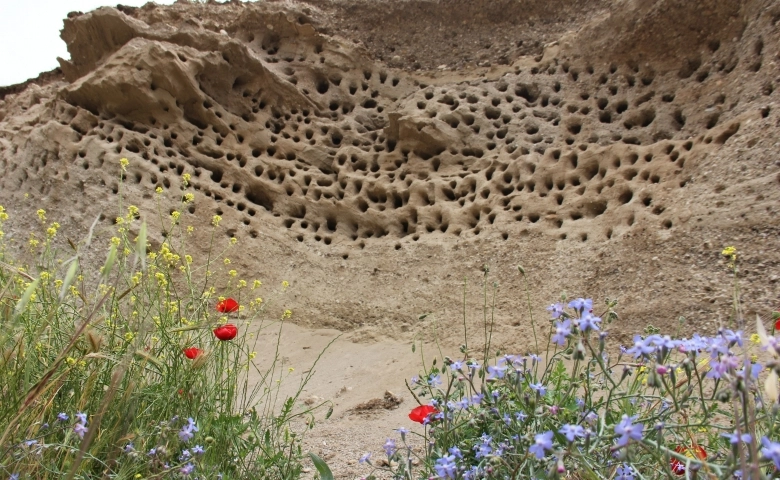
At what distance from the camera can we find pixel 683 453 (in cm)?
171

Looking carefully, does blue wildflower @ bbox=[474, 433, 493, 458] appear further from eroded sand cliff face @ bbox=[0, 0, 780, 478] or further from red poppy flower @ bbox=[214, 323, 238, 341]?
eroded sand cliff face @ bbox=[0, 0, 780, 478]

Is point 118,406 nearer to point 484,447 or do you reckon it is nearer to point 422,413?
point 422,413

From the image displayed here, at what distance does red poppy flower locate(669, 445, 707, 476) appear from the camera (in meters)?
1.53

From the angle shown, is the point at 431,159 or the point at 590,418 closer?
the point at 590,418

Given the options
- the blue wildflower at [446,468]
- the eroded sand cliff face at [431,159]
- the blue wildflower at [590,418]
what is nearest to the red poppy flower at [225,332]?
the blue wildflower at [446,468]

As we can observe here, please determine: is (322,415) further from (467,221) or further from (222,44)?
(222,44)

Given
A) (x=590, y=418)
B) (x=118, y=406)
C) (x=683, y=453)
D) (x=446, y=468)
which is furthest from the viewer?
(x=118, y=406)

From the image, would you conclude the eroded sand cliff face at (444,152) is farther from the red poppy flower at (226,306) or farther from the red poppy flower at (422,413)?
the red poppy flower at (422,413)

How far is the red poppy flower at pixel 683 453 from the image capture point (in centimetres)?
153

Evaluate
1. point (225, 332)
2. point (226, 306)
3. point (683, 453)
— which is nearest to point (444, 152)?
point (226, 306)

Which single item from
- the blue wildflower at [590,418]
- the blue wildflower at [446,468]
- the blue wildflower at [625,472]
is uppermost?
the blue wildflower at [590,418]

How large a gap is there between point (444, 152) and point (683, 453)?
5.32 metres

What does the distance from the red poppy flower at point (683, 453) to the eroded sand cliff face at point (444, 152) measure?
104 inches

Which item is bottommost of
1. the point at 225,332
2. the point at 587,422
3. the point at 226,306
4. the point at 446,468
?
the point at 446,468
